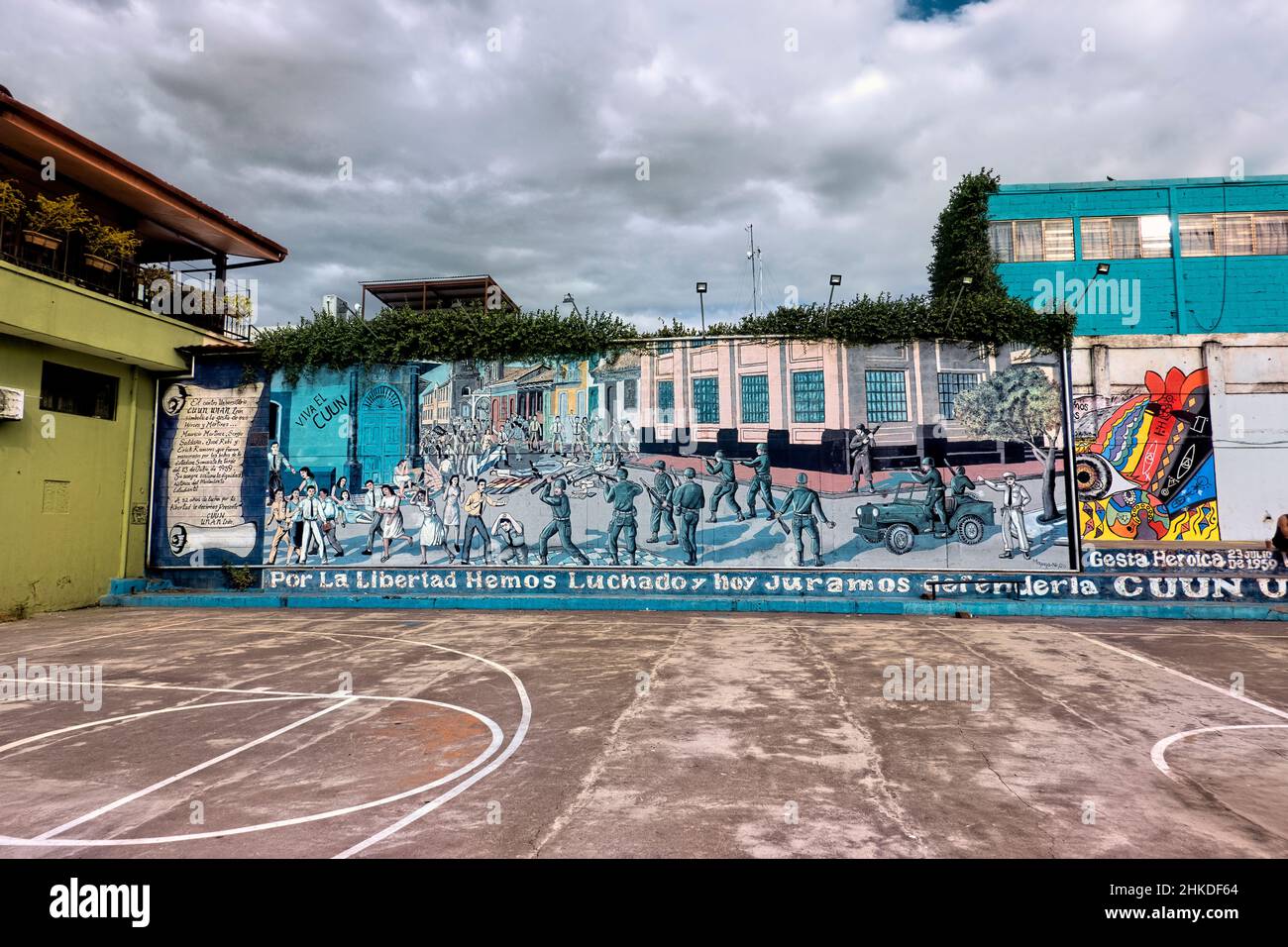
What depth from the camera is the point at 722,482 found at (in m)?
15.7

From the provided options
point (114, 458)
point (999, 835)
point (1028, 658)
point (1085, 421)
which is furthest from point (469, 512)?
point (1085, 421)

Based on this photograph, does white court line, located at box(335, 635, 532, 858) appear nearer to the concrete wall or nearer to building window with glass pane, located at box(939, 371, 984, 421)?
building window with glass pane, located at box(939, 371, 984, 421)

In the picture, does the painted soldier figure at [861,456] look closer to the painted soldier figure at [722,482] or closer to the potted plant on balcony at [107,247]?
the painted soldier figure at [722,482]

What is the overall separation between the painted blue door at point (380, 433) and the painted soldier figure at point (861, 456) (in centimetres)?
1150

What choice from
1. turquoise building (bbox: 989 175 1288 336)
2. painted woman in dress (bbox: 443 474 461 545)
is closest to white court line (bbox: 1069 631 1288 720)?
turquoise building (bbox: 989 175 1288 336)

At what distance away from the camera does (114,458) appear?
655 inches

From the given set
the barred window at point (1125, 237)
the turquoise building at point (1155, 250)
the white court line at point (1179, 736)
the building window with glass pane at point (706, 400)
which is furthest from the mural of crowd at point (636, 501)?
the white court line at point (1179, 736)

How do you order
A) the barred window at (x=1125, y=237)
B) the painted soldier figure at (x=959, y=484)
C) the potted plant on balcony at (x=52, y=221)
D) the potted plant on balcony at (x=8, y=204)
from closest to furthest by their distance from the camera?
the potted plant on balcony at (x=8, y=204) < the potted plant on balcony at (x=52, y=221) < the painted soldier figure at (x=959, y=484) < the barred window at (x=1125, y=237)

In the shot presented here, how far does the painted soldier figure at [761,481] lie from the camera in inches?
610

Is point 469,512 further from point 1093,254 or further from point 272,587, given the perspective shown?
point 1093,254

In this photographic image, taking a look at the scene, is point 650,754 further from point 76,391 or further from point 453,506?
point 76,391

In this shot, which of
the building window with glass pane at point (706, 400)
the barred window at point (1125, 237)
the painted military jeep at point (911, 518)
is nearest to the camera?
the painted military jeep at point (911, 518)

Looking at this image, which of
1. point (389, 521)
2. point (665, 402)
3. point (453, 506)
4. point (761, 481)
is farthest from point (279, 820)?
point (665, 402)
